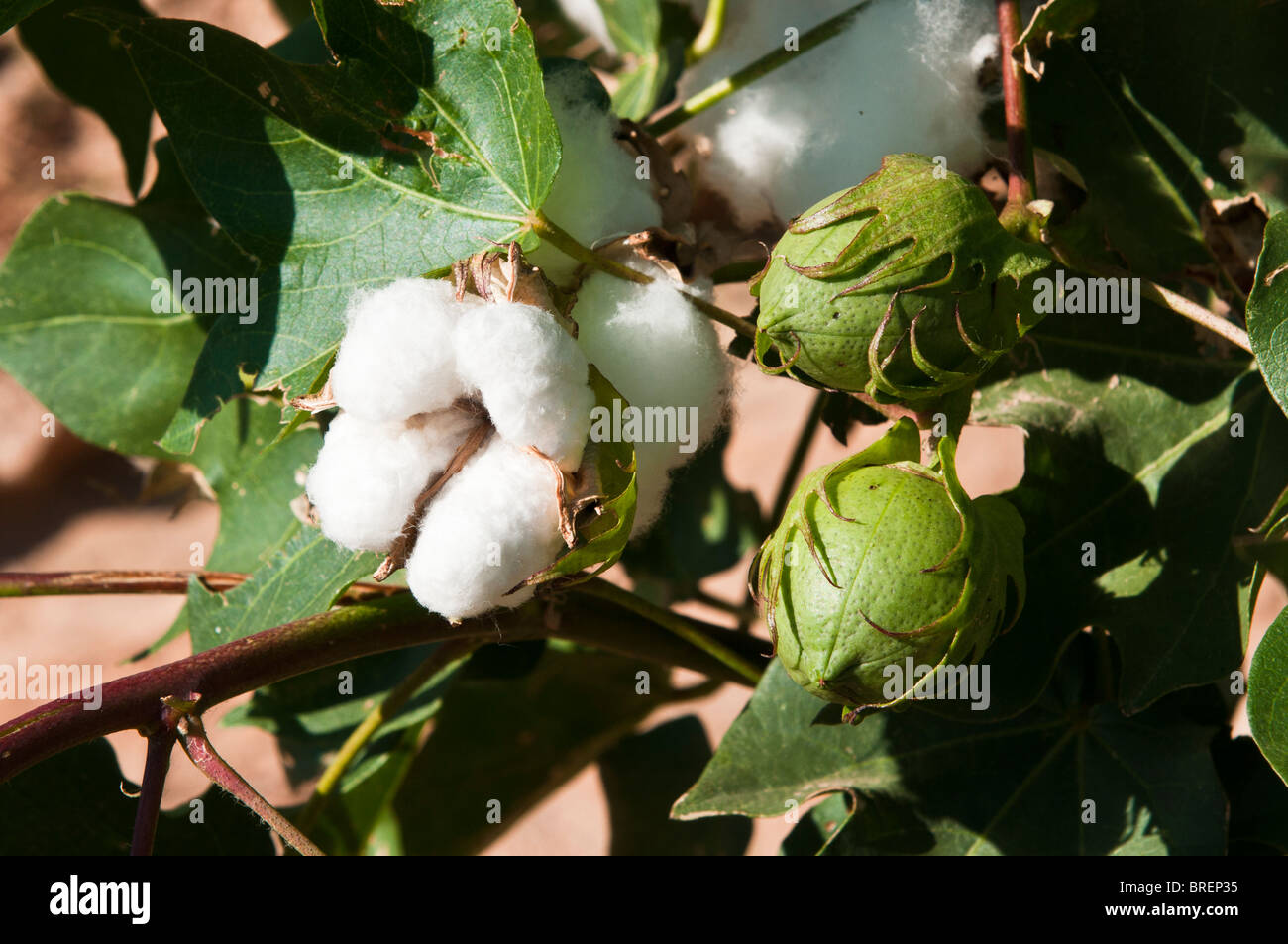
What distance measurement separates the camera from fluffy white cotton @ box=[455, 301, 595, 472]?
0.51 metres

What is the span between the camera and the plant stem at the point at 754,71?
735 millimetres

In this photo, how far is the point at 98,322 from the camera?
0.94 meters

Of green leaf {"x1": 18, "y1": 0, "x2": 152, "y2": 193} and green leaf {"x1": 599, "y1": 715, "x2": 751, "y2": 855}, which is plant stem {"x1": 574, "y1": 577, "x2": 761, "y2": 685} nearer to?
green leaf {"x1": 599, "y1": 715, "x2": 751, "y2": 855}

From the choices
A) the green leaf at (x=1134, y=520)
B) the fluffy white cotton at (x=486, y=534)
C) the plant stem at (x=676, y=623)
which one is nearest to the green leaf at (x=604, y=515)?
the fluffy white cotton at (x=486, y=534)

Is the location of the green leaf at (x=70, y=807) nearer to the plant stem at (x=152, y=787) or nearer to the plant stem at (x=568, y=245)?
the plant stem at (x=152, y=787)

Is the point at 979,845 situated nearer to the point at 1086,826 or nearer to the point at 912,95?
the point at 1086,826

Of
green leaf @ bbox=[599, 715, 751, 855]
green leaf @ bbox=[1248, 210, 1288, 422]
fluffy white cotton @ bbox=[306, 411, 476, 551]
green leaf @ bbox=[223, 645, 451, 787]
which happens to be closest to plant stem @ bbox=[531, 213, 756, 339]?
fluffy white cotton @ bbox=[306, 411, 476, 551]

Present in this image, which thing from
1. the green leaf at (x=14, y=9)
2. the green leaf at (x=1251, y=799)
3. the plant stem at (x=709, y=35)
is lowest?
the green leaf at (x=1251, y=799)

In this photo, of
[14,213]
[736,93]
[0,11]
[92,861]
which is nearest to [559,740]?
[92,861]

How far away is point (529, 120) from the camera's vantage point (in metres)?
0.61

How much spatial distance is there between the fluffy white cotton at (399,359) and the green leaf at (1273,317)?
0.37m

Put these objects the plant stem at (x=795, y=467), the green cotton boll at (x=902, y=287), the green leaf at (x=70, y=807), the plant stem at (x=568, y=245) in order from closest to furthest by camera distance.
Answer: the green cotton boll at (x=902, y=287) < the plant stem at (x=568, y=245) < the green leaf at (x=70, y=807) < the plant stem at (x=795, y=467)

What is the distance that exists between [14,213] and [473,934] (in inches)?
107

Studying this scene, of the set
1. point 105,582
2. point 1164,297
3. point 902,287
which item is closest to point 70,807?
point 105,582
